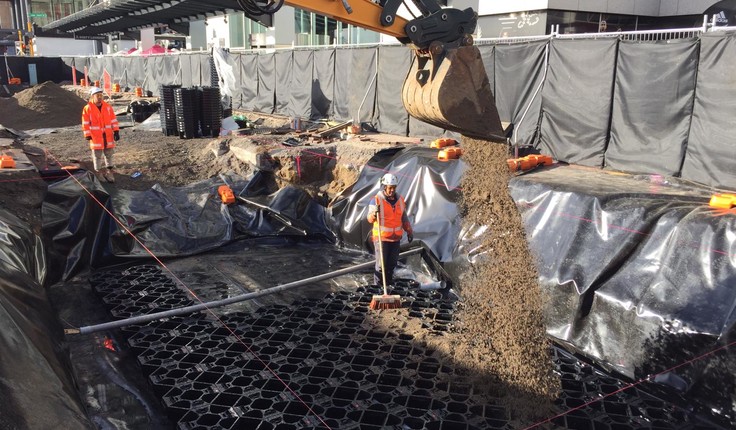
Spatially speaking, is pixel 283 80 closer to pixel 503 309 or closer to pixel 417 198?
pixel 417 198

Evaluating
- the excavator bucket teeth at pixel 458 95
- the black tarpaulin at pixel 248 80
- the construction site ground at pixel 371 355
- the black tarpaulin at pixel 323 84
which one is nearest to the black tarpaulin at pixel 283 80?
the black tarpaulin at pixel 323 84

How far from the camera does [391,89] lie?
14719mm

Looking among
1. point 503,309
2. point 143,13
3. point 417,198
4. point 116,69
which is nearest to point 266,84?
point 143,13

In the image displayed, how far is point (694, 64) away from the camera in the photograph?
882 cm

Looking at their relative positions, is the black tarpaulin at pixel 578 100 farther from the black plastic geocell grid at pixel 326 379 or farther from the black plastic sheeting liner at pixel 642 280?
the black plastic geocell grid at pixel 326 379

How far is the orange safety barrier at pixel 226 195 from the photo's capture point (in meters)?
10.2

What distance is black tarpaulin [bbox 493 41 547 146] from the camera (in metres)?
11.2

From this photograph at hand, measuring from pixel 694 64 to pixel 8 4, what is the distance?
70.2 meters

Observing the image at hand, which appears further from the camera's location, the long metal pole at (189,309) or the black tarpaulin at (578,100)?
the black tarpaulin at (578,100)

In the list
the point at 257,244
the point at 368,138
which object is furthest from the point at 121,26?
the point at 257,244

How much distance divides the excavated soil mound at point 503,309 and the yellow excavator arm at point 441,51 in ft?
4.56

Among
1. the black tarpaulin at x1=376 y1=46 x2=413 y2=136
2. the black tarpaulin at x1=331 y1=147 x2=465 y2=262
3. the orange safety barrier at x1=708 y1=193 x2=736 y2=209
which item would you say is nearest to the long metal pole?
the black tarpaulin at x1=331 y1=147 x2=465 y2=262

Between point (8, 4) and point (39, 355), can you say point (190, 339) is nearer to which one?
point (39, 355)

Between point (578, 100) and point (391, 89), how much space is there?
5389 millimetres
